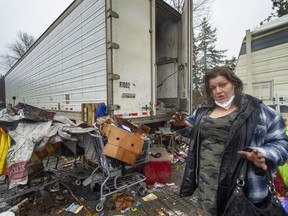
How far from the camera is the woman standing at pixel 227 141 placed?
1.27m

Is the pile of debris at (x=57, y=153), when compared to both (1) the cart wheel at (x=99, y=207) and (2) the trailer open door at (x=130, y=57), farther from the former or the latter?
(2) the trailer open door at (x=130, y=57)

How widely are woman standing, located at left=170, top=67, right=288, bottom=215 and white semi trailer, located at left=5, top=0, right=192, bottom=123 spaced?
8.11 ft

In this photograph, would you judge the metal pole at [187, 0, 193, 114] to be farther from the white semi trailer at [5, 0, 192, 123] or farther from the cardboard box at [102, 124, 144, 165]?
the cardboard box at [102, 124, 144, 165]

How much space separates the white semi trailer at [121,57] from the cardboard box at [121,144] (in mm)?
1246

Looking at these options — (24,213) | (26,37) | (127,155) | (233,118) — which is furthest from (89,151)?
(26,37)

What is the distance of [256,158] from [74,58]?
5.28 meters

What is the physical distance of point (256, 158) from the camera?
116 centimetres

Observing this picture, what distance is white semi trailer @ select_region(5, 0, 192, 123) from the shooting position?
13.0 ft

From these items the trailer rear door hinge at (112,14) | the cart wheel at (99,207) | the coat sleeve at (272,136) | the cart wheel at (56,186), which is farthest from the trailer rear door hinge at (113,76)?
the coat sleeve at (272,136)

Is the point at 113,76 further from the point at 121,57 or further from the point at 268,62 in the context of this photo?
the point at 268,62

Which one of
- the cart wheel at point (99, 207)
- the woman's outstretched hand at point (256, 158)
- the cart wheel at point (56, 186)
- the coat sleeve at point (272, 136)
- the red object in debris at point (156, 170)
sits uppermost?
the coat sleeve at point (272, 136)

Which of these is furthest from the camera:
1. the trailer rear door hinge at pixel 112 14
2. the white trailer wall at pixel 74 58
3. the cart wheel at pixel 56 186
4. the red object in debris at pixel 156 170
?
the white trailer wall at pixel 74 58

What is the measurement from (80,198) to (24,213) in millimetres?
765

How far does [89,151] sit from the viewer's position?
2852 millimetres
